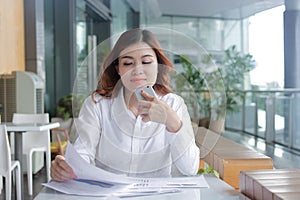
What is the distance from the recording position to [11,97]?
199 inches

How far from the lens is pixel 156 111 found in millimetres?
802

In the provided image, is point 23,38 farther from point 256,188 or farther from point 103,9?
point 256,188

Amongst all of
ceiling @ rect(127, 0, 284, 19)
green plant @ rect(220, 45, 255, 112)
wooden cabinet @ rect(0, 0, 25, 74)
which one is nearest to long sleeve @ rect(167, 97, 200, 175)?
wooden cabinet @ rect(0, 0, 25, 74)

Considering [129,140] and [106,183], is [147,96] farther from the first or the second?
[106,183]

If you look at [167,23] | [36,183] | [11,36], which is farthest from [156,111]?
[167,23]

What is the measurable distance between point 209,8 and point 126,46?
6885 millimetres

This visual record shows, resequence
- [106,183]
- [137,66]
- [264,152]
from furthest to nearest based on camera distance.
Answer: [264,152], [106,183], [137,66]

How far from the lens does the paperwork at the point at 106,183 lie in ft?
2.77

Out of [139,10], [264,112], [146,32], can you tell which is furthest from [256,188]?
[139,10]

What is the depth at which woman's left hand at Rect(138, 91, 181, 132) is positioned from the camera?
0.79 m

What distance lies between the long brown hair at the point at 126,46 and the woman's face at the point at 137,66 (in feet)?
0.03

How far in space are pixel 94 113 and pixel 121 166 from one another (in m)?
0.12

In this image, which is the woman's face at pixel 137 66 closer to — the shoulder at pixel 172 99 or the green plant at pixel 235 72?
the shoulder at pixel 172 99

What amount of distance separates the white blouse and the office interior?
3485mm
